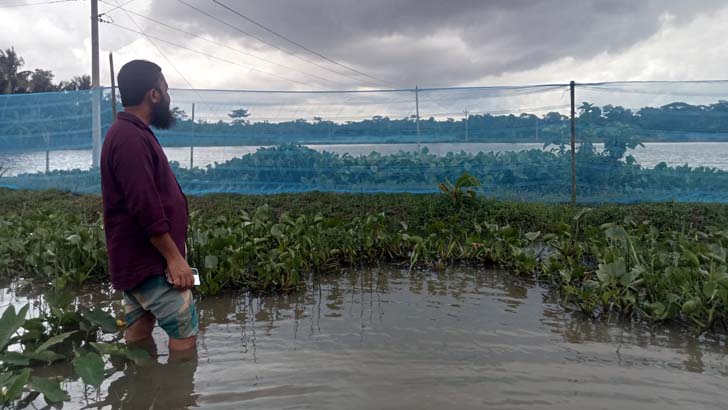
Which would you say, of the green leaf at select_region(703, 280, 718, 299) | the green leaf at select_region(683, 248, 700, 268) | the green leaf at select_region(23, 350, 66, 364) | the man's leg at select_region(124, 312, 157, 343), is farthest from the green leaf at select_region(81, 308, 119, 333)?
the green leaf at select_region(683, 248, 700, 268)

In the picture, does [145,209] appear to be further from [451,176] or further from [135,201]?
[451,176]

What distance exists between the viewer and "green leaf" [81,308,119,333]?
130 inches

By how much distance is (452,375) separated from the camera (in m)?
3.08

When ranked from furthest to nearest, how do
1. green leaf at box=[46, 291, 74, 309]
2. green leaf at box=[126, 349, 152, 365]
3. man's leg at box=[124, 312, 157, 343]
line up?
green leaf at box=[46, 291, 74, 309] < man's leg at box=[124, 312, 157, 343] < green leaf at box=[126, 349, 152, 365]

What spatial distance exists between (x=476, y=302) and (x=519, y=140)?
4472mm

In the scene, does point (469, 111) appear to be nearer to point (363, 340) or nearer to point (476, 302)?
point (476, 302)

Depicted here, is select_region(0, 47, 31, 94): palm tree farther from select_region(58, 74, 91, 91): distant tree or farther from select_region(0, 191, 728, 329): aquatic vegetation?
select_region(0, 191, 728, 329): aquatic vegetation

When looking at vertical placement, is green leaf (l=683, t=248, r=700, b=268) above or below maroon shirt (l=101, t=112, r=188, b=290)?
below

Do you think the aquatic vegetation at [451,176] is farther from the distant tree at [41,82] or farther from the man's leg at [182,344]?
the distant tree at [41,82]

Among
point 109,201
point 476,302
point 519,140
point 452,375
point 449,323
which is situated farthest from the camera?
point 519,140

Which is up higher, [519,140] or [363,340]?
[519,140]

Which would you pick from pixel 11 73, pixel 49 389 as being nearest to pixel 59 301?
pixel 49 389

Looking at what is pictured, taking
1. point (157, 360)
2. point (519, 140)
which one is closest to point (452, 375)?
point (157, 360)

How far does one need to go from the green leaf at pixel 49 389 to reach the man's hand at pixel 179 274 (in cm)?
74
